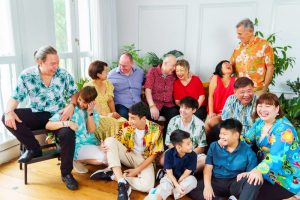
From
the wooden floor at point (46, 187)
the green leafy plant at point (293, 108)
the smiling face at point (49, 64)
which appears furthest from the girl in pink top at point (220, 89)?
the smiling face at point (49, 64)

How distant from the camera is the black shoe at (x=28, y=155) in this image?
2150 mm

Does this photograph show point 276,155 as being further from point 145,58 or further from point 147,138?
point 145,58

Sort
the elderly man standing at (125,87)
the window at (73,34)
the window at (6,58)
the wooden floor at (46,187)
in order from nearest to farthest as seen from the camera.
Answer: the wooden floor at (46,187)
the window at (6,58)
the elderly man standing at (125,87)
the window at (73,34)

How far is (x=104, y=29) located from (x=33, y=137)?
218cm

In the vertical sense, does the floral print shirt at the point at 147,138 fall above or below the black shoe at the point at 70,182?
above

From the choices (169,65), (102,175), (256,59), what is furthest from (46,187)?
(256,59)

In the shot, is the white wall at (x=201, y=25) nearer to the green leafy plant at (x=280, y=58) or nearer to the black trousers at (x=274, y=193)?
the green leafy plant at (x=280, y=58)

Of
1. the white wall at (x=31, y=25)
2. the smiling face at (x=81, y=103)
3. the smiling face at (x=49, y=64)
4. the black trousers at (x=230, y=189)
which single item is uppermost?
the white wall at (x=31, y=25)

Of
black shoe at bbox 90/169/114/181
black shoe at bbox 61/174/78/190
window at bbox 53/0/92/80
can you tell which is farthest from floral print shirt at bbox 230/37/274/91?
window at bbox 53/0/92/80

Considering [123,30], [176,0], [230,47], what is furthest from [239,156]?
[123,30]

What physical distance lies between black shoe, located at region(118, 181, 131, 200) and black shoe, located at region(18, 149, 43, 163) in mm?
811

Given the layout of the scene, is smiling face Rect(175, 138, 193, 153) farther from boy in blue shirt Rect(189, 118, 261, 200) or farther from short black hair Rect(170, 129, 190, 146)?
boy in blue shirt Rect(189, 118, 261, 200)

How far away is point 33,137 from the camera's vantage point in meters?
2.17

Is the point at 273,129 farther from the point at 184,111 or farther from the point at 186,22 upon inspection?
the point at 186,22
